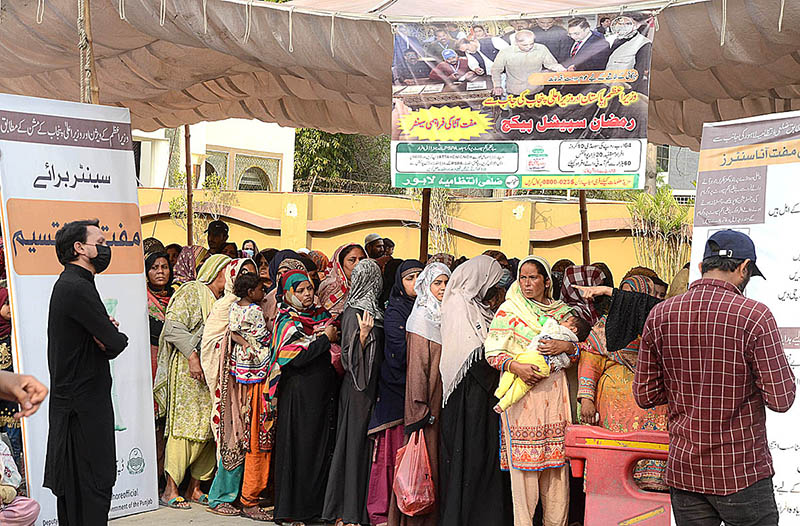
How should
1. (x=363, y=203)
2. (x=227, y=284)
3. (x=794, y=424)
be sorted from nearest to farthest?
(x=794, y=424) < (x=227, y=284) < (x=363, y=203)

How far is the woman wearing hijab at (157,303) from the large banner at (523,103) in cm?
204

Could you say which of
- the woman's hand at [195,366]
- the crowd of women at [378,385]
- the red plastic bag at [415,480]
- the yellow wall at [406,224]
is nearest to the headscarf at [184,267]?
the crowd of women at [378,385]

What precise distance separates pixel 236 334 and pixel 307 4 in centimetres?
209

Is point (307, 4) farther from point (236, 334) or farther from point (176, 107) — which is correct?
point (176, 107)

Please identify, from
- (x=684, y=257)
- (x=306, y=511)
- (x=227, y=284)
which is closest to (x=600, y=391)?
(x=306, y=511)

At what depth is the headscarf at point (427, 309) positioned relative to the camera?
516cm

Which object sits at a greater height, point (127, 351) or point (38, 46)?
point (38, 46)

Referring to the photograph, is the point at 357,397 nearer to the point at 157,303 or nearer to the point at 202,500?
the point at 202,500

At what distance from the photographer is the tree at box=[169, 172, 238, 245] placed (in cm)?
1836

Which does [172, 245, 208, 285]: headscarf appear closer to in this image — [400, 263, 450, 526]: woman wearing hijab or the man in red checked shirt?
[400, 263, 450, 526]: woman wearing hijab

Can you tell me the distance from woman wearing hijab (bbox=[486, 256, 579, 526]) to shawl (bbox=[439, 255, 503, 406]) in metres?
0.13

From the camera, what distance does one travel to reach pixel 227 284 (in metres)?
5.89

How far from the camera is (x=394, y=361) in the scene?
209 inches

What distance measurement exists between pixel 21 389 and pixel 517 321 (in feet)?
10.0
